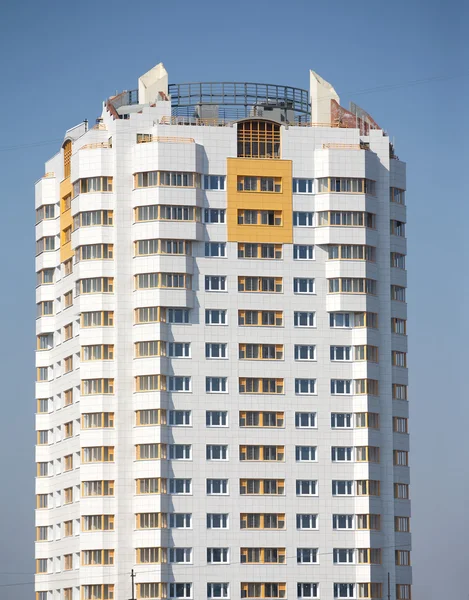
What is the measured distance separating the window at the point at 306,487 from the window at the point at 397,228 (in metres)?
29.6

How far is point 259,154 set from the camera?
18100cm

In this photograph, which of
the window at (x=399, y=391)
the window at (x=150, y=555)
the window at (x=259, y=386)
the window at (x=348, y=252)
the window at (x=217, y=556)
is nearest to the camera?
the window at (x=150, y=555)

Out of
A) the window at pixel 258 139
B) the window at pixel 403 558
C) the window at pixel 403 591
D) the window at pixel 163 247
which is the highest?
the window at pixel 258 139

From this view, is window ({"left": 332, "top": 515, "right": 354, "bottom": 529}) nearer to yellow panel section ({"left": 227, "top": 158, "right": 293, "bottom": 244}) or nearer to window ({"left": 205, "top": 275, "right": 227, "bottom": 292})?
window ({"left": 205, "top": 275, "right": 227, "bottom": 292})

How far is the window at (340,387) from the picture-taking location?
178000mm

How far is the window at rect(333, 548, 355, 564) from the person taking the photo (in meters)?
174

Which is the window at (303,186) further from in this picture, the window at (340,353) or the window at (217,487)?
the window at (217,487)

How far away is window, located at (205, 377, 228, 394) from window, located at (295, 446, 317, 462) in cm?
1000

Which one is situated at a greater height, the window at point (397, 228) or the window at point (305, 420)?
the window at point (397, 228)

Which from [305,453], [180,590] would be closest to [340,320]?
[305,453]

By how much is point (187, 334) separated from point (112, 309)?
864 centimetres

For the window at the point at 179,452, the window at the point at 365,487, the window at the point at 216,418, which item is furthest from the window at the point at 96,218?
the window at the point at 365,487

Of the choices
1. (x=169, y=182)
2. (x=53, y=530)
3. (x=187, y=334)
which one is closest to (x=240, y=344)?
(x=187, y=334)

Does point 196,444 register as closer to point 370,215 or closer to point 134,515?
point 134,515
